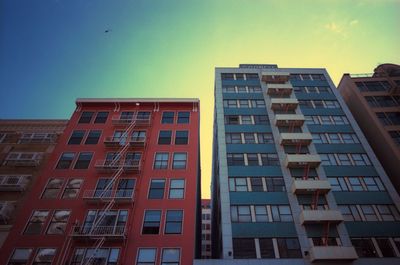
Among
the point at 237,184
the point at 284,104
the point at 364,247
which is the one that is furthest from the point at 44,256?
the point at 284,104

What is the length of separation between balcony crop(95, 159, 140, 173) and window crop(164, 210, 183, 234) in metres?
6.58

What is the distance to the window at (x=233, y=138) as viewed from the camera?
111ft

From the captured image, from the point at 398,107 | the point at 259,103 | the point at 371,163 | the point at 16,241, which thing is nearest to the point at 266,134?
the point at 259,103

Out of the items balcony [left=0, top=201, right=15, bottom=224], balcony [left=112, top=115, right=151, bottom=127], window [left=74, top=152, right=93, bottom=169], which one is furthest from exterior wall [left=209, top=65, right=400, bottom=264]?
balcony [left=0, top=201, right=15, bottom=224]

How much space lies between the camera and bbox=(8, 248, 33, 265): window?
22219mm

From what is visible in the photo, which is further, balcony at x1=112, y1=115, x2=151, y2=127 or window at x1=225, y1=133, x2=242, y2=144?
balcony at x1=112, y1=115, x2=151, y2=127

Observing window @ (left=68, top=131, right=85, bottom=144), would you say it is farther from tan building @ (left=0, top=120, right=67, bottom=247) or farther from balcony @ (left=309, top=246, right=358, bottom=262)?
balcony @ (left=309, top=246, right=358, bottom=262)

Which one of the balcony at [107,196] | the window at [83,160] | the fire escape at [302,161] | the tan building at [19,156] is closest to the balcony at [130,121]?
the window at [83,160]

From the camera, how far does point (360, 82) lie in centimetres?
4259

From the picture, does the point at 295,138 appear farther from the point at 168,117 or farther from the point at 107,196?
the point at 107,196

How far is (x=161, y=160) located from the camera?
100ft

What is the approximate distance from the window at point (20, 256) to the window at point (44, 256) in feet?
2.40

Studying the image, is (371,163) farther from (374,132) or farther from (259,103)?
(259,103)

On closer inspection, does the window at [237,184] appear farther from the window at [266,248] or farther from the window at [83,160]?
the window at [83,160]
